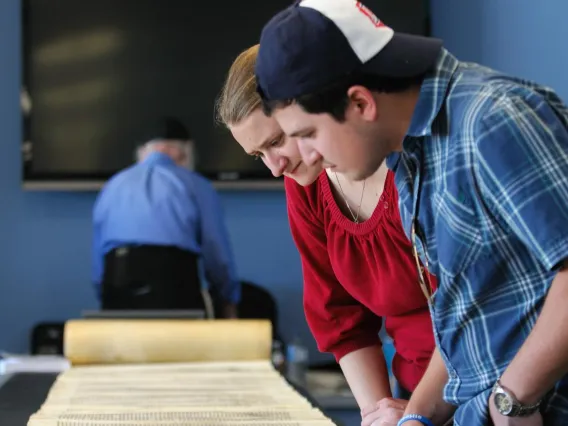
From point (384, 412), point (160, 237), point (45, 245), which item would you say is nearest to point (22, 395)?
point (384, 412)

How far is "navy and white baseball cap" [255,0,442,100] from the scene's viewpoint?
2.77 feet

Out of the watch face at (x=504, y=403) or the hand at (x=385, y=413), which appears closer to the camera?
the watch face at (x=504, y=403)

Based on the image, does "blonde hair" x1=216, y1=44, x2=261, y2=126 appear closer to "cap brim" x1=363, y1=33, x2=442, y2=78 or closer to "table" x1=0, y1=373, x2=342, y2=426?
"cap brim" x1=363, y1=33, x2=442, y2=78

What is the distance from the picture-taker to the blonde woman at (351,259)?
3.74 feet

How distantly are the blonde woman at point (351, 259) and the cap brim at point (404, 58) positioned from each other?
0.73ft

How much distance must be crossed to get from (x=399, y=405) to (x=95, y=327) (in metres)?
0.98

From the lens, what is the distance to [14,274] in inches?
167

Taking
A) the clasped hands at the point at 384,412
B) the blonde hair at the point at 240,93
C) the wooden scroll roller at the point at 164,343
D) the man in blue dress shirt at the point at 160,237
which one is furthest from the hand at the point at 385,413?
the man in blue dress shirt at the point at 160,237

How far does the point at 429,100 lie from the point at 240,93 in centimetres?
35

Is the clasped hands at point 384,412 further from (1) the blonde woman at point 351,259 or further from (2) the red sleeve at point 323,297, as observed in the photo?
(2) the red sleeve at point 323,297

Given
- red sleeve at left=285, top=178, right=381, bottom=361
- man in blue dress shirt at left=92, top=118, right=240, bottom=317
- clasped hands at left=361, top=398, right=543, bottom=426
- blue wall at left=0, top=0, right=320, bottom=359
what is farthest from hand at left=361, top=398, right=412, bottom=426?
blue wall at left=0, top=0, right=320, bottom=359

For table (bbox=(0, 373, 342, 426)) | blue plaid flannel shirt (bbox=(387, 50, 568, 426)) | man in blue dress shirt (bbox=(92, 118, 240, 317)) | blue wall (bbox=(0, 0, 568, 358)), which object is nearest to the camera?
blue plaid flannel shirt (bbox=(387, 50, 568, 426))

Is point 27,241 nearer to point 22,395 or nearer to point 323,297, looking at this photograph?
point 22,395

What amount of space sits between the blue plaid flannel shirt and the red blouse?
17cm
